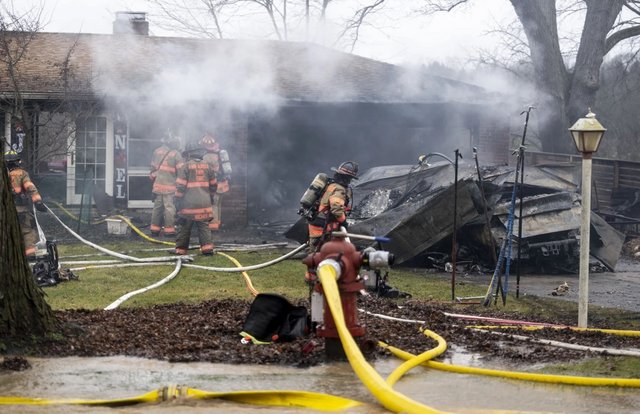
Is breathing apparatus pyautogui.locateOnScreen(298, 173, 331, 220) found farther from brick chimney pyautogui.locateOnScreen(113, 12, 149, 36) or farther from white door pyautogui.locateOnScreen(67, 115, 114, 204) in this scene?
brick chimney pyautogui.locateOnScreen(113, 12, 149, 36)

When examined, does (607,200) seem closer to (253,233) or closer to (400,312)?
(253,233)

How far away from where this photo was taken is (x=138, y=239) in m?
17.6

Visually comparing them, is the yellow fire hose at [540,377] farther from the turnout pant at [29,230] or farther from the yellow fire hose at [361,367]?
the turnout pant at [29,230]

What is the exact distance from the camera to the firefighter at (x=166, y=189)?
17.3 meters

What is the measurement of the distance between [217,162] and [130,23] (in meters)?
8.37

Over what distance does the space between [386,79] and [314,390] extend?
57.5 ft

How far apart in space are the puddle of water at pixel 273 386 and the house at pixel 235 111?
12277 mm

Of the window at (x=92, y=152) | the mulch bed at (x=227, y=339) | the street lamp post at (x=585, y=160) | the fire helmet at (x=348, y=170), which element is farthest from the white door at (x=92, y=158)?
the street lamp post at (x=585, y=160)

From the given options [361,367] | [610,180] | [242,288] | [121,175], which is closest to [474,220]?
[242,288]

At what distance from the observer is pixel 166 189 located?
17328 millimetres

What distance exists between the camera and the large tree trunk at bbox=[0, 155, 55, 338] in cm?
619

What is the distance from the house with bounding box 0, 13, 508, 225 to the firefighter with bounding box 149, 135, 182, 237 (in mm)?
1901

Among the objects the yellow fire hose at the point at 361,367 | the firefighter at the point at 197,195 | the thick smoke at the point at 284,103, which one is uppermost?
the thick smoke at the point at 284,103

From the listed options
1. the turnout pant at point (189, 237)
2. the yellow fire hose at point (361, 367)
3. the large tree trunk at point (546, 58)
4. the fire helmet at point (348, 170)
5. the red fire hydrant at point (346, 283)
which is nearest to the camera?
the yellow fire hose at point (361, 367)
